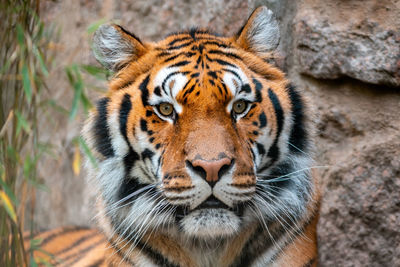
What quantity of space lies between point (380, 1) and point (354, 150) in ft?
2.44

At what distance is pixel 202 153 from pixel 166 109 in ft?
1.03

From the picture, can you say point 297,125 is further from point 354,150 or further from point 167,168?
point 167,168

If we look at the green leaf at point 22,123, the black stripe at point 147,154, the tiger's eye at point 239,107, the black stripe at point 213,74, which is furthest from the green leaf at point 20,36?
the tiger's eye at point 239,107

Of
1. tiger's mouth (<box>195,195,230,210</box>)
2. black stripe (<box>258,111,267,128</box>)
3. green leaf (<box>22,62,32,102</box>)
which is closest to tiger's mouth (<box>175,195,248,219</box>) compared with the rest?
tiger's mouth (<box>195,195,230,210</box>)

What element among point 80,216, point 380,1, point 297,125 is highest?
point 380,1

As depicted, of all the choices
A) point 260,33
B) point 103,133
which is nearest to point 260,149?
point 260,33

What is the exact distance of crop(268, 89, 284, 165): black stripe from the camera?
2.54 meters

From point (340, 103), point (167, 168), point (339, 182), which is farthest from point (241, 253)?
point (340, 103)

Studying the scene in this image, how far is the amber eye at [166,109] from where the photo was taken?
2.43 m

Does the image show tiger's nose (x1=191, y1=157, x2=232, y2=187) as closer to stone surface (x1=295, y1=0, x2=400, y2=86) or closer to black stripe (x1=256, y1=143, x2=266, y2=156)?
black stripe (x1=256, y1=143, x2=266, y2=156)

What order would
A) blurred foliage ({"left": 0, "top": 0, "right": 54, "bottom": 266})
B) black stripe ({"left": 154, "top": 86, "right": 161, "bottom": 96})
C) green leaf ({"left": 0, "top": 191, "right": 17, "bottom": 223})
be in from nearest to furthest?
green leaf ({"left": 0, "top": 191, "right": 17, "bottom": 223}) < blurred foliage ({"left": 0, "top": 0, "right": 54, "bottom": 266}) < black stripe ({"left": 154, "top": 86, "right": 161, "bottom": 96})

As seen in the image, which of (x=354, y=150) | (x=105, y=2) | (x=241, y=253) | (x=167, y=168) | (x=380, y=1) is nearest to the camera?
(x=167, y=168)

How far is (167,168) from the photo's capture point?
2.31m

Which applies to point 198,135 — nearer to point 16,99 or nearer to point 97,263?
point 16,99
